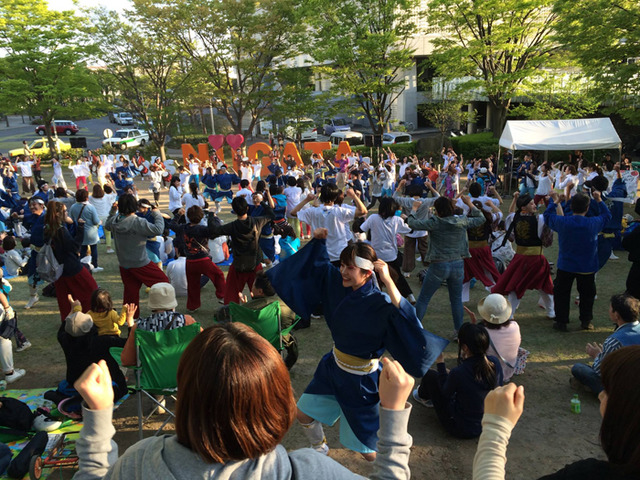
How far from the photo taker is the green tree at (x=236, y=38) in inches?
874

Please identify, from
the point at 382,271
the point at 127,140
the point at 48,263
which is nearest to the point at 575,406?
the point at 382,271

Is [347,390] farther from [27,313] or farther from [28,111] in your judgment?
[28,111]

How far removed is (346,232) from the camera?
6512 millimetres

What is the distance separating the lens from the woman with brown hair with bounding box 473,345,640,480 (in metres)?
1.40

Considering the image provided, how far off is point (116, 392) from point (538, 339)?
4.79m

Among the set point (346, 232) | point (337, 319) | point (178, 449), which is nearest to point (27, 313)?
point (346, 232)

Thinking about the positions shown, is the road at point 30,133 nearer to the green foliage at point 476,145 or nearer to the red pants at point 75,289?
the green foliage at point 476,145

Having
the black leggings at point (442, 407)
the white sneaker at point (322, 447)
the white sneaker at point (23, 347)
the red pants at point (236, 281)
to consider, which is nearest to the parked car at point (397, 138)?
the red pants at point (236, 281)

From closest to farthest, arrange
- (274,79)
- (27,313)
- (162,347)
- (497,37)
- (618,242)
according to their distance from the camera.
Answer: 1. (162,347)
2. (27,313)
3. (618,242)
4. (497,37)
5. (274,79)

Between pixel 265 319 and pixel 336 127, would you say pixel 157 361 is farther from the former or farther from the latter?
pixel 336 127

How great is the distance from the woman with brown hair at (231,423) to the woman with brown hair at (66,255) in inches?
201

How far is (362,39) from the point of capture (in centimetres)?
2031

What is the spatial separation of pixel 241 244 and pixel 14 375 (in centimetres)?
294

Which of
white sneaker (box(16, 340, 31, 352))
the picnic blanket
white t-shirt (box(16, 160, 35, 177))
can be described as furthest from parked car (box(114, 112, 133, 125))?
the picnic blanket
